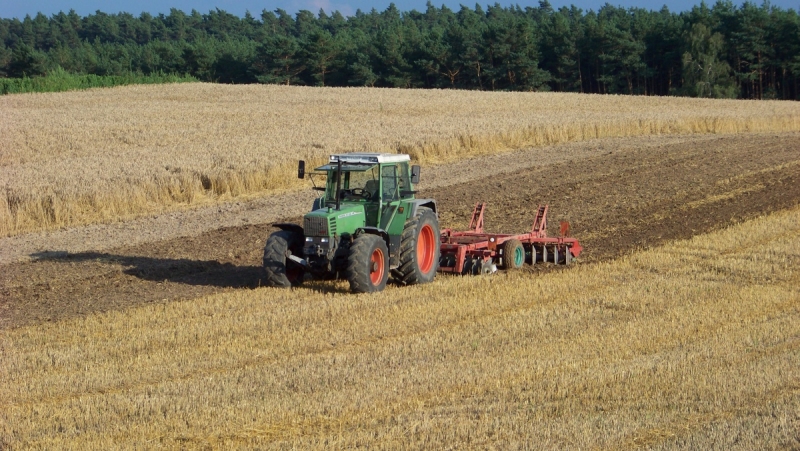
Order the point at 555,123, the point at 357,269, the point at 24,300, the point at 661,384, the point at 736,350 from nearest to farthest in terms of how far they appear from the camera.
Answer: the point at 661,384
the point at 736,350
the point at 357,269
the point at 24,300
the point at 555,123

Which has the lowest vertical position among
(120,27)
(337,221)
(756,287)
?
(756,287)

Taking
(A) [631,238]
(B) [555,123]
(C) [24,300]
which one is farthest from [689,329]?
(B) [555,123]

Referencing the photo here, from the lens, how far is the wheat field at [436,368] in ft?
22.6

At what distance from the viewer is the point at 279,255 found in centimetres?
1235

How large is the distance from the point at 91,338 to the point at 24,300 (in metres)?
3.00

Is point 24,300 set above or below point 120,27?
below

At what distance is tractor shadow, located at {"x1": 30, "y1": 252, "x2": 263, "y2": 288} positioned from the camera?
13.8m

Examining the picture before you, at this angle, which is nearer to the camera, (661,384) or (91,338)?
(661,384)

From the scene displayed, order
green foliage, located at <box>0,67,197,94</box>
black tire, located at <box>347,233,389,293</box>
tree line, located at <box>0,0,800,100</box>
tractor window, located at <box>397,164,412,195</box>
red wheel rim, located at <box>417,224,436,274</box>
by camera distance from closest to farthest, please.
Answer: black tire, located at <box>347,233,389,293</box>
tractor window, located at <box>397,164,412,195</box>
red wheel rim, located at <box>417,224,436,274</box>
green foliage, located at <box>0,67,197,94</box>
tree line, located at <box>0,0,800,100</box>

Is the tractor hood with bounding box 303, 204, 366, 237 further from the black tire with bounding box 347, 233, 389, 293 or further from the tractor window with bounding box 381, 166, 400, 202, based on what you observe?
the tractor window with bounding box 381, 166, 400, 202

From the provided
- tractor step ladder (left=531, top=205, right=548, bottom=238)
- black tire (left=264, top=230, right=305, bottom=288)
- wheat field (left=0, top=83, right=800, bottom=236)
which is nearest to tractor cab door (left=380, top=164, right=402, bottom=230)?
black tire (left=264, top=230, right=305, bottom=288)

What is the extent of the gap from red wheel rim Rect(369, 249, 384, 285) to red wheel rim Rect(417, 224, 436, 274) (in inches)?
37.4

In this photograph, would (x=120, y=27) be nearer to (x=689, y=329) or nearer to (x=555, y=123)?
(x=555, y=123)

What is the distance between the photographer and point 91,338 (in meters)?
10.3
